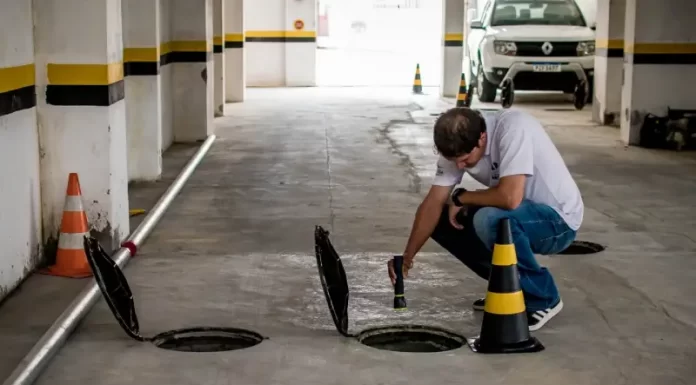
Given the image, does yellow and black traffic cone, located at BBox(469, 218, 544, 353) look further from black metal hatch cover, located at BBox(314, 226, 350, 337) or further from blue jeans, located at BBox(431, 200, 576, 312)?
Answer: black metal hatch cover, located at BBox(314, 226, 350, 337)

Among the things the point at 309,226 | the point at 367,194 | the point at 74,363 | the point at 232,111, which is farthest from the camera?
the point at 232,111

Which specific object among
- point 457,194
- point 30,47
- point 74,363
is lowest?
point 74,363

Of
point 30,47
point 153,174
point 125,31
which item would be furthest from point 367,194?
point 30,47

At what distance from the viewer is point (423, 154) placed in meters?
11.8

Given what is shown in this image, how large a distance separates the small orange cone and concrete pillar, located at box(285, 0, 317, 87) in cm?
1721

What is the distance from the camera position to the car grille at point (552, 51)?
17.5 metres

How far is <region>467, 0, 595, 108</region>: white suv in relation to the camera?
1747cm

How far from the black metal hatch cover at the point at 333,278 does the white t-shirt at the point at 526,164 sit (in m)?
0.63

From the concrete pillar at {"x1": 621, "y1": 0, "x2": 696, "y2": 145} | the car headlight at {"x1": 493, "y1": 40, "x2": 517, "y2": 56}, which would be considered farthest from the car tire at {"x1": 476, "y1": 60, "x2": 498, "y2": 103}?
the concrete pillar at {"x1": 621, "y1": 0, "x2": 696, "y2": 145}

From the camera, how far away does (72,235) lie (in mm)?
6230

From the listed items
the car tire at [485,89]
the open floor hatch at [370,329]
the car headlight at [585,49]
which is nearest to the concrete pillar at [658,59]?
the car headlight at [585,49]

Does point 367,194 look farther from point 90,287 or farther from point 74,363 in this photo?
point 74,363

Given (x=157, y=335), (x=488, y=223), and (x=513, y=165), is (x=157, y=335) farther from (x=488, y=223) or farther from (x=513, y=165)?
(x=513, y=165)

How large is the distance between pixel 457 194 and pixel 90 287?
7.07ft
